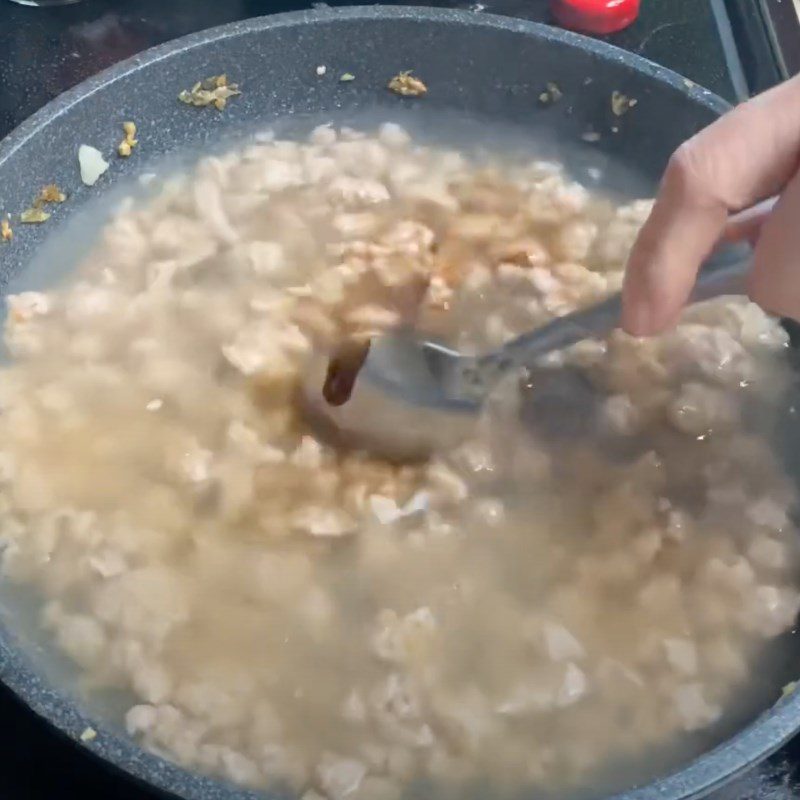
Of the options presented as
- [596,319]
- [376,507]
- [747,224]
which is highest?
[747,224]

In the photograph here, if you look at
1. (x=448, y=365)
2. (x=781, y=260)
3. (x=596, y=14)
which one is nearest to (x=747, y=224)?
(x=781, y=260)

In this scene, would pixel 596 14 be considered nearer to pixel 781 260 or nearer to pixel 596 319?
pixel 596 319

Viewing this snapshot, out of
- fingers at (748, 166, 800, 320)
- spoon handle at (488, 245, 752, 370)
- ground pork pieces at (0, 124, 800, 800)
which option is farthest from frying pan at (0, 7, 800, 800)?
fingers at (748, 166, 800, 320)

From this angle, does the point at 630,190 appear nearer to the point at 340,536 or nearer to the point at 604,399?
the point at 604,399

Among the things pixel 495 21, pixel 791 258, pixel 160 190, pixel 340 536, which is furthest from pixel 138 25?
pixel 791 258

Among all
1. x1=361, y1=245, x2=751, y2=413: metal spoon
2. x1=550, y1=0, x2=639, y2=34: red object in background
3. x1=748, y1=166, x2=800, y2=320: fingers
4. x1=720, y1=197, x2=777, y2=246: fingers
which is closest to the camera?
x1=748, y1=166, x2=800, y2=320: fingers

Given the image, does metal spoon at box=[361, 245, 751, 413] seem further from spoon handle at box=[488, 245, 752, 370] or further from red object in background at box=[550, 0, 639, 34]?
red object in background at box=[550, 0, 639, 34]
